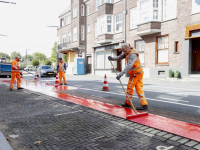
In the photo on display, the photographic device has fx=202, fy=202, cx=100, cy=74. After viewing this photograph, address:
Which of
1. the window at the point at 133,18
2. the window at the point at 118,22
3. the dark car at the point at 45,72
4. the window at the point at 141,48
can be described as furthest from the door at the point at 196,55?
the dark car at the point at 45,72

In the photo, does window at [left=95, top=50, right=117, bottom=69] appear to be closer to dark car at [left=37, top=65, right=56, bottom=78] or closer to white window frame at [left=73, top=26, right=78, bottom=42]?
dark car at [left=37, top=65, right=56, bottom=78]

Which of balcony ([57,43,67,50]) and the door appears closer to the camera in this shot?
the door

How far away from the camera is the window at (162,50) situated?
18.1 meters

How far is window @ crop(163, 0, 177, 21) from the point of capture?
17312mm

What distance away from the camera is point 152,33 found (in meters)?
19.0

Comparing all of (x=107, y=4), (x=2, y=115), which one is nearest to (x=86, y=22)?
(x=107, y=4)

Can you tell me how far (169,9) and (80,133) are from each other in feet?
55.3

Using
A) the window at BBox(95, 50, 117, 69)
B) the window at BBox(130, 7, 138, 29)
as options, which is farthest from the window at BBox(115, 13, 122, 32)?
the window at BBox(95, 50, 117, 69)

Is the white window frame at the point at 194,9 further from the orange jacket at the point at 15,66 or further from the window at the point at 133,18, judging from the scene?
the orange jacket at the point at 15,66

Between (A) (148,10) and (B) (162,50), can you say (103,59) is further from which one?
(B) (162,50)

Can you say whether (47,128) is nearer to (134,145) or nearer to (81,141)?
(81,141)

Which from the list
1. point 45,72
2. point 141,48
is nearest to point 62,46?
point 45,72

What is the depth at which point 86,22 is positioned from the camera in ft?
103

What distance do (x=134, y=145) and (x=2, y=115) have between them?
379 centimetres
